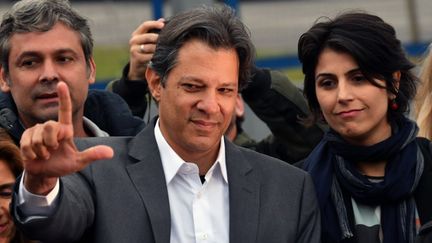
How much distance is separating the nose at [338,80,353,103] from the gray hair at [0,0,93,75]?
3.54 feet

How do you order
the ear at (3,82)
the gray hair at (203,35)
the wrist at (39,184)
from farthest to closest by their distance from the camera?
the ear at (3,82) → the gray hair at (203,35) → the wrist at (39,184)

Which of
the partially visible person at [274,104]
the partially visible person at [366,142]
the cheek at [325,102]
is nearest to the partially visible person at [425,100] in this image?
the partially visible person at [274,104]

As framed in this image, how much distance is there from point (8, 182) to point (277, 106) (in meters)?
1.50

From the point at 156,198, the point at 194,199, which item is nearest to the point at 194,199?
the point at 194,199

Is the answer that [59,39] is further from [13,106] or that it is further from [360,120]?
[360,120]

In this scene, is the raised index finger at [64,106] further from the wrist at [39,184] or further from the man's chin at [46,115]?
the man's chin at [46,115]

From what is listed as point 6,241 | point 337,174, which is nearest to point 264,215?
point 337,174

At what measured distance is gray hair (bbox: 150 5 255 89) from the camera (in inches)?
156

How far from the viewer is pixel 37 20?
4625mm

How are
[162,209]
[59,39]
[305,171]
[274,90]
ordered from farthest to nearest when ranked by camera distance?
[274,90]
[59,39]
[305,171]
[162,209]

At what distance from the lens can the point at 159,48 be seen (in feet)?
13.3

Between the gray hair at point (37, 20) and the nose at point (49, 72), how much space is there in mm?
145

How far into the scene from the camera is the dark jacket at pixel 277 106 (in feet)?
17.2

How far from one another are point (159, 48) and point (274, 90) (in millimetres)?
1354
